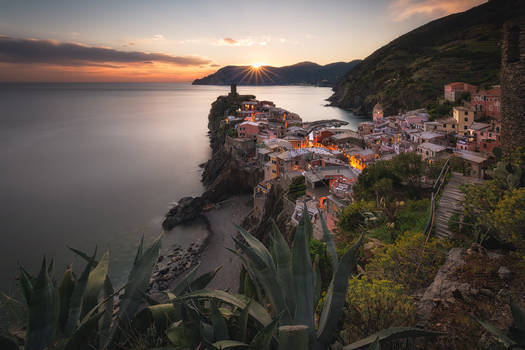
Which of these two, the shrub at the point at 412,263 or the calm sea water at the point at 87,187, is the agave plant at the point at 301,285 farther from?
the calm sea water at the point at 87,187

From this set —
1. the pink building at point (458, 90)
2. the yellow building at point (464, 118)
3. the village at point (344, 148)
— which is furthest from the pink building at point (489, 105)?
the pink building at point (458, 90)

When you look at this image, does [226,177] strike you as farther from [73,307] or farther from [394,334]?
[394,334]

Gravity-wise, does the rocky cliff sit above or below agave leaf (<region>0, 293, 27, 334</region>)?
A: below

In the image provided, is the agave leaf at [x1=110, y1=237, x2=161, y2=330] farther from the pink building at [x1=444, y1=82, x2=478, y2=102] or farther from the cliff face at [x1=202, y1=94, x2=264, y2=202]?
the pink building at [x1=444, y1=82, x2=478, y2=102]

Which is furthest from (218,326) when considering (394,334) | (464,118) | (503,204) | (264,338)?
(464,118)

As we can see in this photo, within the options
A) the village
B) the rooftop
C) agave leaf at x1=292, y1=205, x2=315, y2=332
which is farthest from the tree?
the rooftop

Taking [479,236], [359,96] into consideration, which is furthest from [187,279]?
[359,96]
